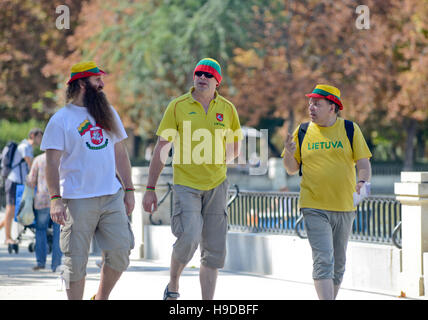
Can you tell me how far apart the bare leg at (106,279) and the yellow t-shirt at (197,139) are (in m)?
0.96

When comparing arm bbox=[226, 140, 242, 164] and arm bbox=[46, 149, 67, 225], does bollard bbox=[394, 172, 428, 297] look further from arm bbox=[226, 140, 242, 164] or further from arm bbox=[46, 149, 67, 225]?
arm bbox=[46, 149, 67, 225]

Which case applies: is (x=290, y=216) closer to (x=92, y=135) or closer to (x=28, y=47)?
(x=92, y=135)

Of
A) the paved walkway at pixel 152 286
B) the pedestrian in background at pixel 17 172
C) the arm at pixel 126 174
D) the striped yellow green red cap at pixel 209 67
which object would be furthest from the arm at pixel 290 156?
the pedestrian in background at pixel 17 172

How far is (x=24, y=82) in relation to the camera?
39.8 m

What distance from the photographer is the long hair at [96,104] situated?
564cm

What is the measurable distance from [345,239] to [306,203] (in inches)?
17.2

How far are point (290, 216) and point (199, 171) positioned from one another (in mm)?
3736

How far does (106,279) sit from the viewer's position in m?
5.79

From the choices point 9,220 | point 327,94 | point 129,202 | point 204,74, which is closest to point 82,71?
point 129,202

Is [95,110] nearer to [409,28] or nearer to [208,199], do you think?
[208,199]

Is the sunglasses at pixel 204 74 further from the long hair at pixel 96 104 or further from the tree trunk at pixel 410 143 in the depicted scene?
the tree trunk at pixel 410 143
